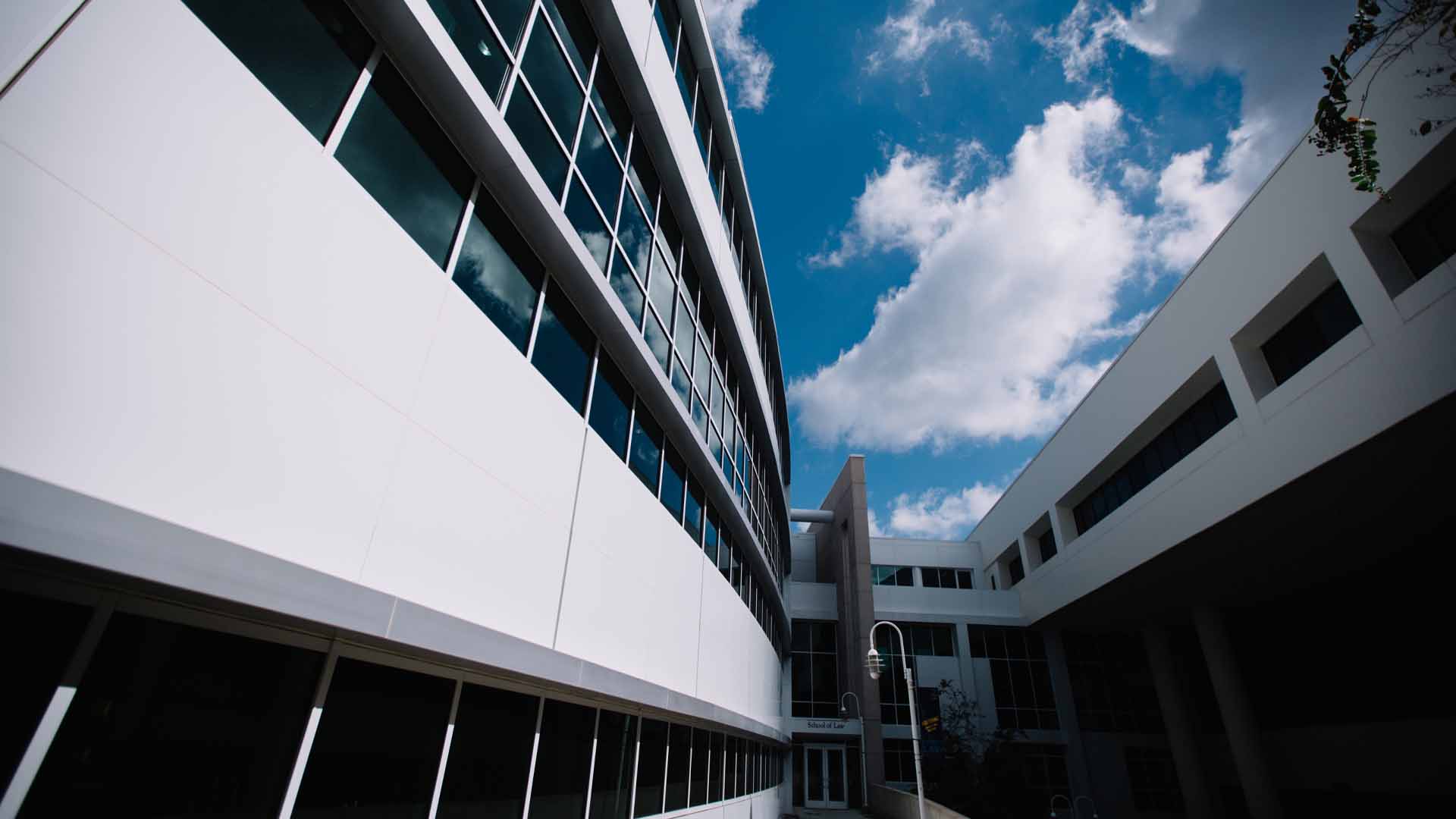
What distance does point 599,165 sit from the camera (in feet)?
31.7

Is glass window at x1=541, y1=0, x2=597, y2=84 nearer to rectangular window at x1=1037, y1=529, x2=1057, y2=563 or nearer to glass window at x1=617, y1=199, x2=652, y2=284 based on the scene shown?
glass window at x1=617, y1=199, x2=652, y2=284

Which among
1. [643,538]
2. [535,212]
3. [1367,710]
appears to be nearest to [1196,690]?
[1367,710]

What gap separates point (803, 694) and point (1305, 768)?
21.4 metres

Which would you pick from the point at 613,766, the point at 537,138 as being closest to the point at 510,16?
the point at 537,138

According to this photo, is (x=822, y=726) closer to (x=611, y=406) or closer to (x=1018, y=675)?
(x=1018, y=675)

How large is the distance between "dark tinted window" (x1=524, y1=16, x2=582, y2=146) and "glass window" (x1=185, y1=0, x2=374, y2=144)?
2414 mm

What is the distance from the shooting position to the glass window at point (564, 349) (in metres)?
7.98

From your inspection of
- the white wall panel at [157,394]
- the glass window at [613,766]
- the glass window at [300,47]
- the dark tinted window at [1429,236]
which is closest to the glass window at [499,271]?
the glass window at [300,47]

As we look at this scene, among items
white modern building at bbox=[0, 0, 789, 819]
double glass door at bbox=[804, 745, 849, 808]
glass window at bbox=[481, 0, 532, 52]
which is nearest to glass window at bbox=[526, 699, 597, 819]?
white modern building at bbox=[0, 0, 789, 819]

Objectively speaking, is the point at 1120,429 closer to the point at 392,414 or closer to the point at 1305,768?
the point at 1305,768

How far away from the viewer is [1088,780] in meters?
30.6

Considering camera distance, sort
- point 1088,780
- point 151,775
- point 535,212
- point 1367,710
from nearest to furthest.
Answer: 1. point 151,775
2. point 535,212
3. point 1367,710
4. point 1088,780

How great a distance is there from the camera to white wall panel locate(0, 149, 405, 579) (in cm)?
303

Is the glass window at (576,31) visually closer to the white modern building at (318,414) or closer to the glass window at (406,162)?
the white modern building at (318,414)
